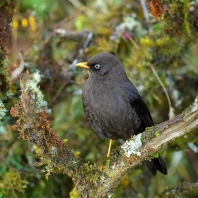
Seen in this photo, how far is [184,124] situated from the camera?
3.44 m

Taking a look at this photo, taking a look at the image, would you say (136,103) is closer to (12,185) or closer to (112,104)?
(112,104)

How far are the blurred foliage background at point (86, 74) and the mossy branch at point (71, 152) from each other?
126cm

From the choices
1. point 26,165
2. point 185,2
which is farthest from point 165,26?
point 26,165

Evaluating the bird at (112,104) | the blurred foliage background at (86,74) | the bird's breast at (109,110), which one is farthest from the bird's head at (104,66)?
the blurred foliage background at (86,74)

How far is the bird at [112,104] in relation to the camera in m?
4.60

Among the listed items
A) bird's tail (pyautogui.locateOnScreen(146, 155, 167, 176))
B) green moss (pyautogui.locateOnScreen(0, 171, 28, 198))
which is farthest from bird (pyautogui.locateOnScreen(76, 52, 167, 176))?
green moss (pyautogui.locateOnScreen(0, 171, 28, 198))

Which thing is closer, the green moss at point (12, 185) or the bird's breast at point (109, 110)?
the bird's breast at point (109, 110)

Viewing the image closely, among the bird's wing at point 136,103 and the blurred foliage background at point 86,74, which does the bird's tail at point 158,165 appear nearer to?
the bird's wing at point 136,103

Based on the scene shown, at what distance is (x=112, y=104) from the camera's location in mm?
4574

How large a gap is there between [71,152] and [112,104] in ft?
2.92

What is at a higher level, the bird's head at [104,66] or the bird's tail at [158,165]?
the bird's head at [104,66]

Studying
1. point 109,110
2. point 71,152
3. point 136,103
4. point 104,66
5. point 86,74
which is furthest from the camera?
point 86,74

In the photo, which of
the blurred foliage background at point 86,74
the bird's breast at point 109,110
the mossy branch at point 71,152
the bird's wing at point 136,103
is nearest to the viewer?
the mossy branch at point 71,152

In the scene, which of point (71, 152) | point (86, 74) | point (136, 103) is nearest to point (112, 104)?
point (136, 103)
